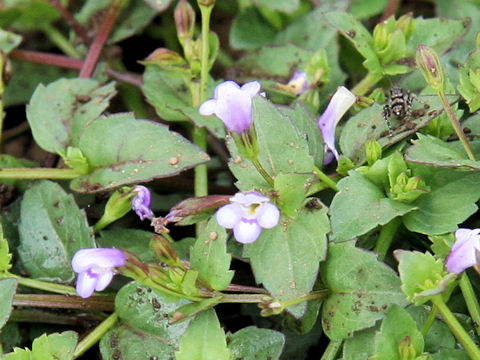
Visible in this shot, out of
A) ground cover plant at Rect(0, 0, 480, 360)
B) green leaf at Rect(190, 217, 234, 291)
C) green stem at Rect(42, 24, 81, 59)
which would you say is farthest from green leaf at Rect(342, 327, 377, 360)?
green stem at Rect(42, 24, 81, 59)

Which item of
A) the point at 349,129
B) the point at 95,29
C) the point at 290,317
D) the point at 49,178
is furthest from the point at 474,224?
the point at 95,29

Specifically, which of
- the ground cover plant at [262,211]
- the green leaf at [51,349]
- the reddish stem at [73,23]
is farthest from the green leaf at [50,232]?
the reddish stem at [73,23]

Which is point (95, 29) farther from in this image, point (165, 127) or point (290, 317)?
point (290, 317)

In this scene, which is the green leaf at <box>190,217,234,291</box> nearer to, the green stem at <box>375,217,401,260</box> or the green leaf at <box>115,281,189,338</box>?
the green leaf at <box>115,281,189,338</box>

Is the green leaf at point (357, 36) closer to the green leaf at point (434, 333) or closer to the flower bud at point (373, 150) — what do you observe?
the flower bud at point (373, 150)

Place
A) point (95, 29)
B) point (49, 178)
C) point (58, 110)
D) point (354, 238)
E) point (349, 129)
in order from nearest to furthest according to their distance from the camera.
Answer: point (354, 238) → point (349, 129) → point (49, 178) → point (58, 110) → point (95, 29)

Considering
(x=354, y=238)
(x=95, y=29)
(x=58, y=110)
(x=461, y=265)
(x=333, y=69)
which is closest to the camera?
(x=461, y=265)
